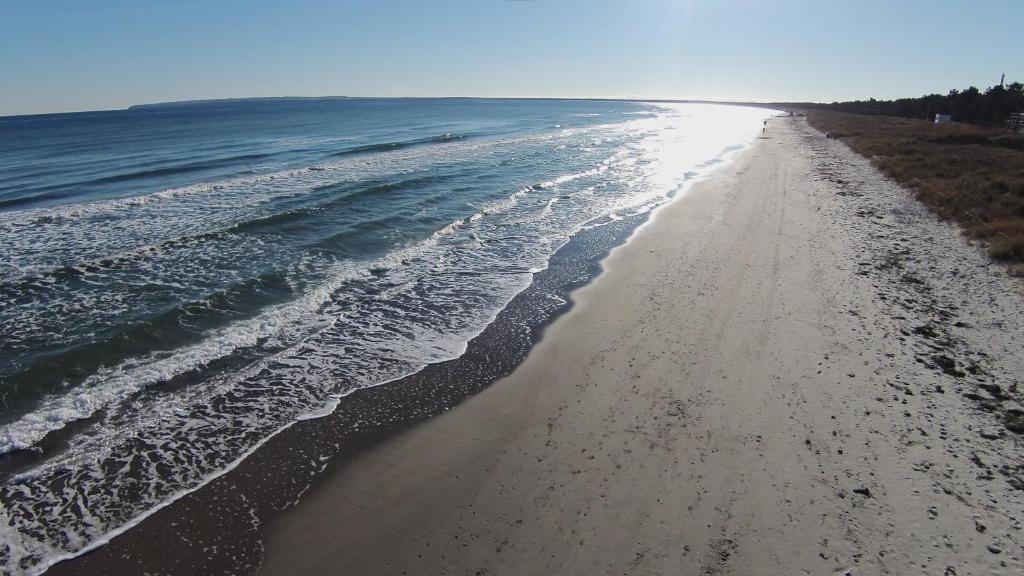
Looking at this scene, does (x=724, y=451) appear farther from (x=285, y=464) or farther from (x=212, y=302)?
(x=212, y=302)

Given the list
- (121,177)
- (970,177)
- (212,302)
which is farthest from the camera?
(121,177)

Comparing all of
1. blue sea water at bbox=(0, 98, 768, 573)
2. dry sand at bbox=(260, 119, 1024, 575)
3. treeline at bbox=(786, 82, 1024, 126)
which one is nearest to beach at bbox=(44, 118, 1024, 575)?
dry sand at bbox=(260, 119, 1024, 575)

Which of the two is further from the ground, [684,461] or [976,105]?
[976,105]

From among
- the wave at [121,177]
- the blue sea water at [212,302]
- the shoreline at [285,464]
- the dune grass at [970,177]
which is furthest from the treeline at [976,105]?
the wave at [121,177]

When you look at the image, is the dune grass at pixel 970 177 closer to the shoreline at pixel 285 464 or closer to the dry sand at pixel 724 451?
the dry sand at pixel 724 451

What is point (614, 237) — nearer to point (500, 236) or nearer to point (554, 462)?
point (500, 236)

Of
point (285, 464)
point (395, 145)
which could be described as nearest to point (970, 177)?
point (285, 464)

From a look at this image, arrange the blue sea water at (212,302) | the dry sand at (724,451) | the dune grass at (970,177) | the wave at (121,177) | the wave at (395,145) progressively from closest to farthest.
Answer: the dry sand at (724,451)
the blue sea water at (212,302)
the dune grass at (970,177)
the wave at (121,177)
the wave at (395,145)
